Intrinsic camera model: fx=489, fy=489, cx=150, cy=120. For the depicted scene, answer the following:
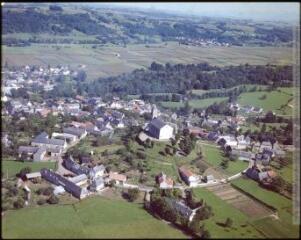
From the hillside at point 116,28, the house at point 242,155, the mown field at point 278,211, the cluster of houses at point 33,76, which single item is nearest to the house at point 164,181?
the mown field at point 278,211

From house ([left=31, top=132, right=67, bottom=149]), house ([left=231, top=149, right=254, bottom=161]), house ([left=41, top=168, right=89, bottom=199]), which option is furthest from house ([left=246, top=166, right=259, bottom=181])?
house ([left=31, top=132, right=67, bottom=149])

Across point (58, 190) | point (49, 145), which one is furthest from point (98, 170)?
point (49, 145)

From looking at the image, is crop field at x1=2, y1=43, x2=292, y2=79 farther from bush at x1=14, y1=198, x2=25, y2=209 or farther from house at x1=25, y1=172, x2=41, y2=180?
bush at x1=14, y1=198, x2=25, y2=209

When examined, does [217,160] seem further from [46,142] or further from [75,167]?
[46,142]

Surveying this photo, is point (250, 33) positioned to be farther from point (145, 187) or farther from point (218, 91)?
point (145, 187)

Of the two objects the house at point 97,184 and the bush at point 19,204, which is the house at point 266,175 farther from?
the bush at point 19,204

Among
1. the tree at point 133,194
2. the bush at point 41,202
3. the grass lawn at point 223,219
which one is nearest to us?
the grass lawn at point 223,219
